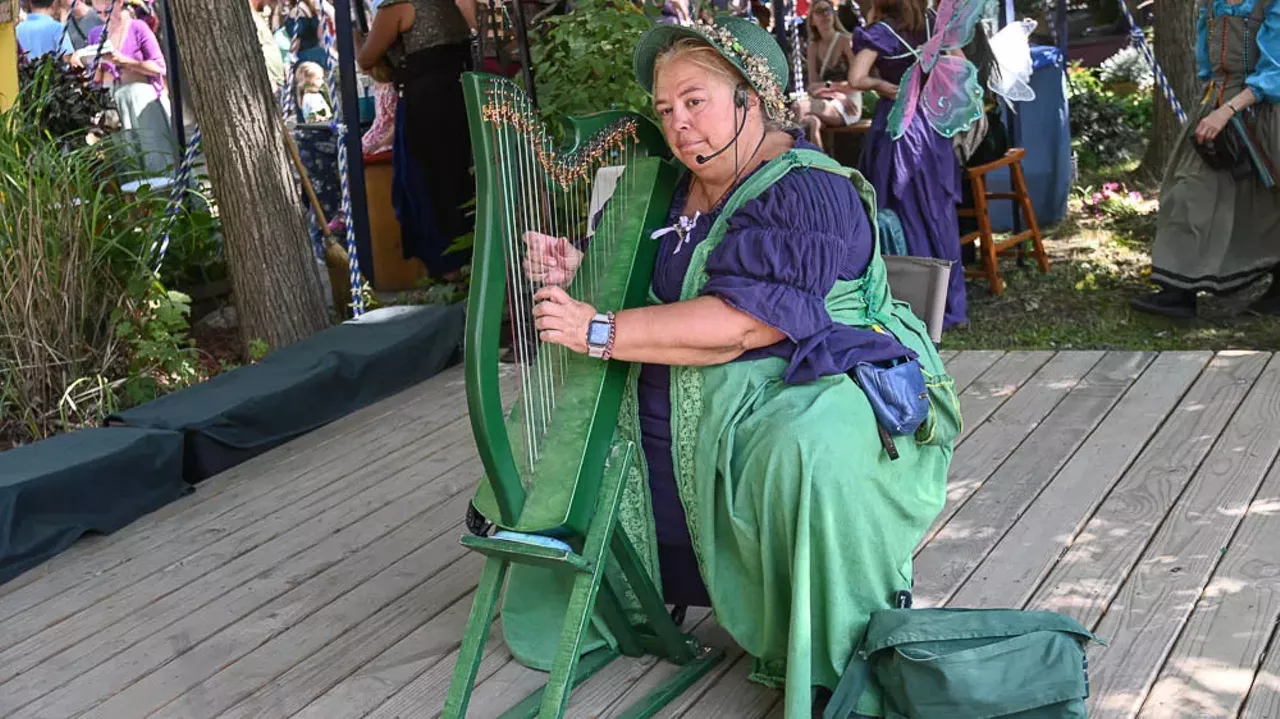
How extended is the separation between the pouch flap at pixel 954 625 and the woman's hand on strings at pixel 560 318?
27.1 inches

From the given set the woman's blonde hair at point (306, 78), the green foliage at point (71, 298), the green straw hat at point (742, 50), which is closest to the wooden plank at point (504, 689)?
the green straw hat at point (742, 50)

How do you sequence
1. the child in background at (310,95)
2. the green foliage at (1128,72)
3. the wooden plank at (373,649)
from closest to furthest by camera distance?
the wooden plank at (373,649), the child in background at (310,95), the green foliage at (1128,72)

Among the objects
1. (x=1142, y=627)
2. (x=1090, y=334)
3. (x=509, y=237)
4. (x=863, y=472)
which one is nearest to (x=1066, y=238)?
(x=1090, y=334)

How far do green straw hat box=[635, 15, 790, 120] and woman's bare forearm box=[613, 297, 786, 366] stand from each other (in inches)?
16.5

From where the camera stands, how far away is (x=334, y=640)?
2.89 meters

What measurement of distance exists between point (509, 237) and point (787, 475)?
63cm

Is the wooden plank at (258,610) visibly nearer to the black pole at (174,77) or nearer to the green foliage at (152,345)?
the green foliage at (152,345)

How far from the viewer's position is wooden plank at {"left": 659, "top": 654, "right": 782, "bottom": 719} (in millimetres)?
2482

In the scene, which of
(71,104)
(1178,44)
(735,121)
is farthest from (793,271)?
(1178,44)

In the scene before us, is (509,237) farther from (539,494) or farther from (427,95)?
(427,95)

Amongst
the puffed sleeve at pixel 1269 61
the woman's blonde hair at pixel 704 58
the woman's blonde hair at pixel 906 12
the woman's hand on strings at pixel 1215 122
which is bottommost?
the woman's hand on strings at pixel 1215 122

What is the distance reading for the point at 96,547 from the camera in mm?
3535

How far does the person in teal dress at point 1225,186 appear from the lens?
4.83m

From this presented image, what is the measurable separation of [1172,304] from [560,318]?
12.8ft
